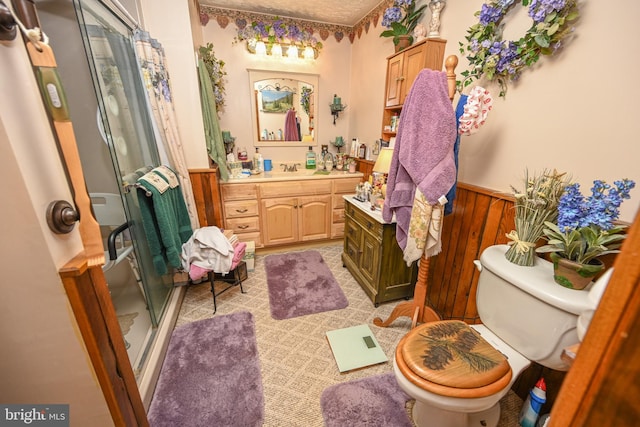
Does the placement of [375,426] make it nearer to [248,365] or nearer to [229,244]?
[248,365]

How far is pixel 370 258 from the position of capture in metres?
1.95

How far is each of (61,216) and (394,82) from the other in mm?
2095

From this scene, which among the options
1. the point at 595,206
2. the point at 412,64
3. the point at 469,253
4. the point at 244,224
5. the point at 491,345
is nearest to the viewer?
the point at 595,206

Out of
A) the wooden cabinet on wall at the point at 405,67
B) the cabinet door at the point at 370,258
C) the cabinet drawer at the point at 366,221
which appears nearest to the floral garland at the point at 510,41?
the wooden cabinet on wall at the point at 405,67

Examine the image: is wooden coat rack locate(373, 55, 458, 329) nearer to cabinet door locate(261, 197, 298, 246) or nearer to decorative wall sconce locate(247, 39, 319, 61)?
cabinet door locate(261, 197, 298, 246)

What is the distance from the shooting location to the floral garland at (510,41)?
3.27ft

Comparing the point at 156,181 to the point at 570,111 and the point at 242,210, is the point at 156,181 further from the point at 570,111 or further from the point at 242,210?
the point at 570,111

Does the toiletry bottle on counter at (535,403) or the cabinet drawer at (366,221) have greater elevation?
the cabinet drawer at (366,221)

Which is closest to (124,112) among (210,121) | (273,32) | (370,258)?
(210,121)

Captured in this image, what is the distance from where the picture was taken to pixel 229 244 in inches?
74.0

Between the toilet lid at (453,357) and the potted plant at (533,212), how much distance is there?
0.40m

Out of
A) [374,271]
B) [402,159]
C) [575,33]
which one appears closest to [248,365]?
[374,271]

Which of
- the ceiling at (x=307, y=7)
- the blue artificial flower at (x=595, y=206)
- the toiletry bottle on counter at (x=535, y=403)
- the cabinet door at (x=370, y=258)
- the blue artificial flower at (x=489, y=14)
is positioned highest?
the ceiling at (x=307, y=7)

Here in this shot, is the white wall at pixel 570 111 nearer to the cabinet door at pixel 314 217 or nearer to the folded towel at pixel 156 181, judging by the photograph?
the folded towel at pixel 156 181
